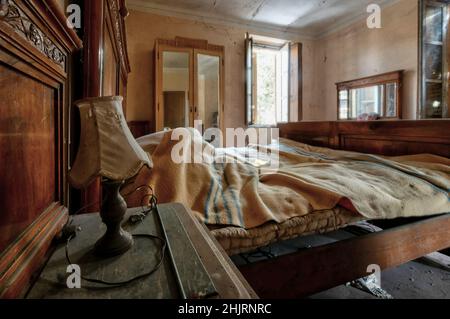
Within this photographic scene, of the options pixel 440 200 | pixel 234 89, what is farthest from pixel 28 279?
pixel 234 89

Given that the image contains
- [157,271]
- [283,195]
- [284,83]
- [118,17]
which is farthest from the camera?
[284,83]

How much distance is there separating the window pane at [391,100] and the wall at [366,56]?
0.36 ft

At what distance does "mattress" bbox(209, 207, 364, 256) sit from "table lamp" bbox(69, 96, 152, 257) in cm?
34

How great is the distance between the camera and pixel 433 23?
10.0 ft

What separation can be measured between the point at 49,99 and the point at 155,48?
10.2 feet

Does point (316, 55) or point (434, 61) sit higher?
point (316, 55)

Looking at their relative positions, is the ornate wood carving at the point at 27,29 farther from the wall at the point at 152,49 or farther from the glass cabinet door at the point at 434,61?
the glass cabinet door at the point at 434,61

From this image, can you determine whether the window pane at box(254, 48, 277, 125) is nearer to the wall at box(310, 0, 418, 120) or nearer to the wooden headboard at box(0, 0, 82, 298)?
the wall at box(310, 0, 418, 120)

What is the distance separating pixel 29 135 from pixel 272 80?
431cm

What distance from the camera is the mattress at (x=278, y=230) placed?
0.77 m

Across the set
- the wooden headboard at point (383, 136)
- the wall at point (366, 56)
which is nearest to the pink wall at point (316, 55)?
the wall at point (366, 56)

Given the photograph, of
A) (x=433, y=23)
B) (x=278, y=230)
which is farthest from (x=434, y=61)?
(x=278, y=230)

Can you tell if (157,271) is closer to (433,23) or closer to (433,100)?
(433,100)
